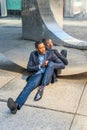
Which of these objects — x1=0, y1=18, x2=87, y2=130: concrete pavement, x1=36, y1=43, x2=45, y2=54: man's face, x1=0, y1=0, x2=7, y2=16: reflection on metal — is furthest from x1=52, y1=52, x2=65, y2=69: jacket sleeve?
x1=0, y1=0, x2=7, y2=16: reflection on metal

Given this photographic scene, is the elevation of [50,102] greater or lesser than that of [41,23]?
lesser

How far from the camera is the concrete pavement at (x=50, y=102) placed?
397cm

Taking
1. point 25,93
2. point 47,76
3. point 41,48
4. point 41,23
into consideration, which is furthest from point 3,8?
point 25,93

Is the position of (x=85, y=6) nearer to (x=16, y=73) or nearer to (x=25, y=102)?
(x=16, y=73)

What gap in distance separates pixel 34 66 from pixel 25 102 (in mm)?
818

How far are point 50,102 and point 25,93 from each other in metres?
0.45

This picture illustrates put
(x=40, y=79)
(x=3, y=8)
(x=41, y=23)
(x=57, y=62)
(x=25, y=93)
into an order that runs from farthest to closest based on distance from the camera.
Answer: (x=3, y=8) → (x=41, y=23) → (x=57, y=62) → (x=40, y=79) → (x=25, y=93)

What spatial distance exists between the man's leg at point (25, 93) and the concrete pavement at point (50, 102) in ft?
0.35

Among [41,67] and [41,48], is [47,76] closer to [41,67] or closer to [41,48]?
[41,67]

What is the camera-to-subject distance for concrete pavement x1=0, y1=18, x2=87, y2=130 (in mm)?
3967

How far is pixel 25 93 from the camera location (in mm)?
4559

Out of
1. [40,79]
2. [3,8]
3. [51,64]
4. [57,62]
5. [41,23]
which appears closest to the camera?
[40,79]

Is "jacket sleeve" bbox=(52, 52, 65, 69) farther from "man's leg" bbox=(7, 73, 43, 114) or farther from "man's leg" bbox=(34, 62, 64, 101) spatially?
"man's leg" bbox=(7, 73, 43, 114)

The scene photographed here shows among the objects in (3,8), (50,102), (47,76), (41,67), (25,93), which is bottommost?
(50,102)
